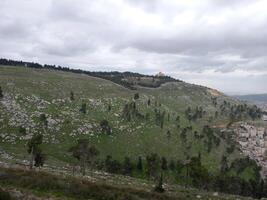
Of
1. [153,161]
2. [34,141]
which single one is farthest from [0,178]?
[153,161]

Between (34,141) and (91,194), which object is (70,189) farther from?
(34,141)

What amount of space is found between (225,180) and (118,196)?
125651 millimetres

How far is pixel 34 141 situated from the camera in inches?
5197

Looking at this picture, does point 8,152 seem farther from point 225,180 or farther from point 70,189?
point 70,189

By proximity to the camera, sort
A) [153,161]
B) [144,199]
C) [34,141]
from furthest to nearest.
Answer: [153,161]
[34,141]
[144,199]

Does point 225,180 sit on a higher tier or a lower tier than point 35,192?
lower

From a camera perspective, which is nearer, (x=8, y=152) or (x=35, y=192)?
(x=35, y=192)

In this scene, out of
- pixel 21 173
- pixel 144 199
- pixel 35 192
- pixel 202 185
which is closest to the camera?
pixel 35 192

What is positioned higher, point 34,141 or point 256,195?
point 34,141

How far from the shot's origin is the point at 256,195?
180625 mm

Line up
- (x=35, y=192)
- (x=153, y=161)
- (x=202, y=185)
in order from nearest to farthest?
(x=35, y=192) < (x=202, y=185) < (x=153, y=161)

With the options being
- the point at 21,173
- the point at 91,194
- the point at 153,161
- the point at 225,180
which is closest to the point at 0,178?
Answer: the point at 21,173

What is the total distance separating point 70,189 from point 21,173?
10.6m

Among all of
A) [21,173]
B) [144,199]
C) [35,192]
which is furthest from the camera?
[21,173]
